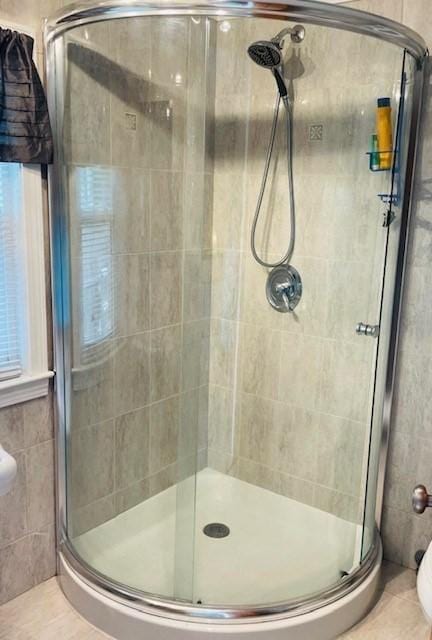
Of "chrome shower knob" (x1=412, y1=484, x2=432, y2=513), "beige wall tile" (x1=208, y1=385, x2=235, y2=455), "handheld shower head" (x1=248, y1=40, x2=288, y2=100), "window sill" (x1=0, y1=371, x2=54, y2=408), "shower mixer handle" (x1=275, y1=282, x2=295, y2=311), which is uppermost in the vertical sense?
"handheld shower head" (x1=248, y1=40, x2=288, y2=100)

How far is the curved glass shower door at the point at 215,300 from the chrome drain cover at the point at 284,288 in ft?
0.10

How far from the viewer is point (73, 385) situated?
2.02m

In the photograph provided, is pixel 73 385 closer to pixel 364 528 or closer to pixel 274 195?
pixel 274 195

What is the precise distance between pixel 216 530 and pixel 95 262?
1.11m

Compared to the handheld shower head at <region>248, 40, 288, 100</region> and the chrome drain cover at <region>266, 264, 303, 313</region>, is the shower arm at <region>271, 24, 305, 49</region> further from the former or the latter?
the chrome drain cover at <region>266, 264, 303, 313</region>

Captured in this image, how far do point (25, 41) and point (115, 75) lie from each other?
29cm

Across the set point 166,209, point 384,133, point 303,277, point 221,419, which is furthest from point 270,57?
point 221,419

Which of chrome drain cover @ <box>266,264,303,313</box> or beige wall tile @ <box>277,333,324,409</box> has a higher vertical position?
chrome drain cover @ <box>266,264,303,313</box>

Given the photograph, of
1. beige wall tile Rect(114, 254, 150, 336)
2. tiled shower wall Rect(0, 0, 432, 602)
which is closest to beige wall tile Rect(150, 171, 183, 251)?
beige wall tile Rect(114, 254, 150, 336)

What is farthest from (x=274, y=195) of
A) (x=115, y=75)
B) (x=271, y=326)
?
(x=115, y=75)

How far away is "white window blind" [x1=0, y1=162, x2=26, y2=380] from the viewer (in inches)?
71.1

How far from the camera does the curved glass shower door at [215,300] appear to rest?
185 cm

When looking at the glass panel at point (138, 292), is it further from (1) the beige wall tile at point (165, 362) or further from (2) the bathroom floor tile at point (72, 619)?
(2) the bathroom floor tile at point (72, 619)

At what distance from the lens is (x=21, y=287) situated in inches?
73.6
